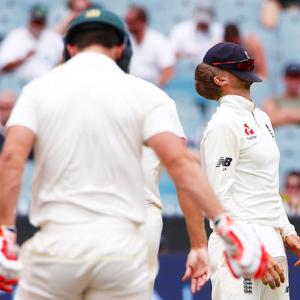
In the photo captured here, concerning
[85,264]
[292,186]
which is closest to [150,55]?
[292,186]

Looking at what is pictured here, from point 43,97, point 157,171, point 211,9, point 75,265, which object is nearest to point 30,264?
point 75,265

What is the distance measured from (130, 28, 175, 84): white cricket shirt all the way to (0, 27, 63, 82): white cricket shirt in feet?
3.16

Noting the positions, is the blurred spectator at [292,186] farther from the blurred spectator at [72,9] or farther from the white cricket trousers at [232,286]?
the white cricket trousers at [232,286]

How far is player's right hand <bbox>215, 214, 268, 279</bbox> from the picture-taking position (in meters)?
3.98

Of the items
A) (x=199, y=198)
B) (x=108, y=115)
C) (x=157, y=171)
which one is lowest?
(x=157, y=171)

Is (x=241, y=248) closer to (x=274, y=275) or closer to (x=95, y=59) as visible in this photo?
(x=95, y=59)

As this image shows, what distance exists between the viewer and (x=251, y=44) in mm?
12781

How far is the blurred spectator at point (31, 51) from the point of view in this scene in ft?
41.3

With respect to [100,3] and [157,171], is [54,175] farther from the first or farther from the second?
[100,3]

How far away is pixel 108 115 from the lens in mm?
4039

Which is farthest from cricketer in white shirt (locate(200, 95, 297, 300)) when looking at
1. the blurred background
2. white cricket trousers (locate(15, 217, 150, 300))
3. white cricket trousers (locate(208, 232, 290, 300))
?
the blurred background

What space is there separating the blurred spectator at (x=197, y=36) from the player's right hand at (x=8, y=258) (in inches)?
354

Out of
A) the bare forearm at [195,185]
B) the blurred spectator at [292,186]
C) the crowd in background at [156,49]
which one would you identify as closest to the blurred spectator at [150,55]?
the crowd in background at [156,49]

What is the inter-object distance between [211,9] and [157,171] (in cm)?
756
